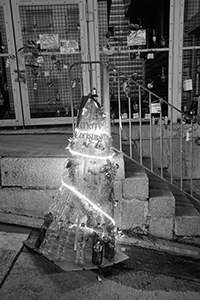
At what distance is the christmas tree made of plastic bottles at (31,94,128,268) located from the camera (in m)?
2.70

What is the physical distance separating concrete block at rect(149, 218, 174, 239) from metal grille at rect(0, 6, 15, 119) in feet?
14.0

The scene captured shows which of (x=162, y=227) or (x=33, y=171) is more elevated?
A: (x=33, y=171)

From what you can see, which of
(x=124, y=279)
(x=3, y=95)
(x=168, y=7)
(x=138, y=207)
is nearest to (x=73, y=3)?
(x=168, y=7)

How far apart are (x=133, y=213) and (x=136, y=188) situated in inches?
14.9

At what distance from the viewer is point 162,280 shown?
2539 mm

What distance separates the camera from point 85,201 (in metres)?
2.73

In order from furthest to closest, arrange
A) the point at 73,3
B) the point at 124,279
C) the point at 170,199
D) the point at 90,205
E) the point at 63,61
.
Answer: the point at 63,61 → the point at 73,3 → the point at 170,199 → the point at 90,205 → the point at 124,279

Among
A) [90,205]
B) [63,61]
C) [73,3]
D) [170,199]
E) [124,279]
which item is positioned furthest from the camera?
[63,61]

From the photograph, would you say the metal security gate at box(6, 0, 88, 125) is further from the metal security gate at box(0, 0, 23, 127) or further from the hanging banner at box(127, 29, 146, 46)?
the hanging banner at box(127, 29, 146, 46)

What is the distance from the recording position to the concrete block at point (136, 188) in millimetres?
3287

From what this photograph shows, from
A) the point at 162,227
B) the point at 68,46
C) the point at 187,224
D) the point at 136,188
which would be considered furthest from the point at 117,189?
the point at 68,46

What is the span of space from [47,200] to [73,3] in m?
4.42

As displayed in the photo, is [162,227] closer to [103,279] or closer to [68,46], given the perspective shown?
[103,279]

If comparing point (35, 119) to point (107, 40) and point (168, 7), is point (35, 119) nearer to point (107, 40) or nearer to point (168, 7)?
point (107, 40)
